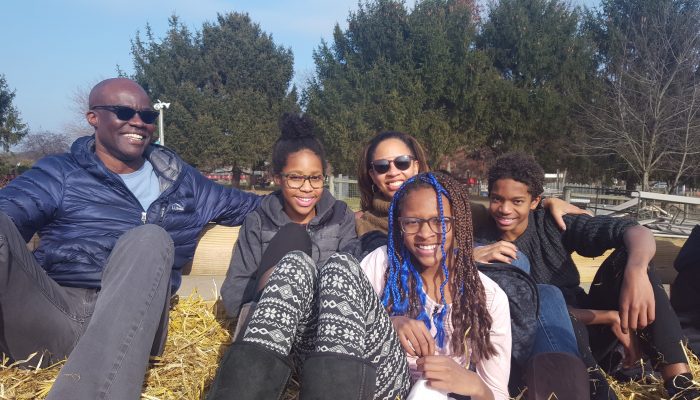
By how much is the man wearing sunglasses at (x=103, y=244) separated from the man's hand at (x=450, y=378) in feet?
3.49

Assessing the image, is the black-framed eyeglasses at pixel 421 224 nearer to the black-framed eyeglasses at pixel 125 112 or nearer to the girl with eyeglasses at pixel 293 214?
the girl with eyeglasses at pixel 293 214

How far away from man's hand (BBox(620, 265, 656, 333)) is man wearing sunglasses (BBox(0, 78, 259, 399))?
79.7 inches

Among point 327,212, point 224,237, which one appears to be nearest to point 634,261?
point 327,212

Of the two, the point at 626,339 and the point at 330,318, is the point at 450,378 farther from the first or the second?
the point at 626,339

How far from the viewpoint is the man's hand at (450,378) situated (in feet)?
5.94

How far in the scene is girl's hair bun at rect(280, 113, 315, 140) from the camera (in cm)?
305

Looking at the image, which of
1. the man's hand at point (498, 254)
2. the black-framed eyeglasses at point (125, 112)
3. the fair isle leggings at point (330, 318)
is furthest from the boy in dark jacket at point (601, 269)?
the black-framed eyeglasses at point (125, 112)

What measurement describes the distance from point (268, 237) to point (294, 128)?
2.21 ft

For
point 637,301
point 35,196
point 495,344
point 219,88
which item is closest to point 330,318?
point 495,344

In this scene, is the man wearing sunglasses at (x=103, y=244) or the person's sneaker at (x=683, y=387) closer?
the man wearing sunglasses at (x=103, y=244)

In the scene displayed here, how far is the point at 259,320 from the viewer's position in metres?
1.74

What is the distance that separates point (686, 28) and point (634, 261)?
15767mm

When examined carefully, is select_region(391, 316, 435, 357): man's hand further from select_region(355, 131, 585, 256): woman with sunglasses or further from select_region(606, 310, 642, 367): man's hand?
select_region(606, 310, 642, 367): man's hand

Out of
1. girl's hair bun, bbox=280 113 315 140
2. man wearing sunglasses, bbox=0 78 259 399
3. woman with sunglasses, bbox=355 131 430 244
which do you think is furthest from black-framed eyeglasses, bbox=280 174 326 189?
man wearing sunglasses, bbox=0 78 259 399
